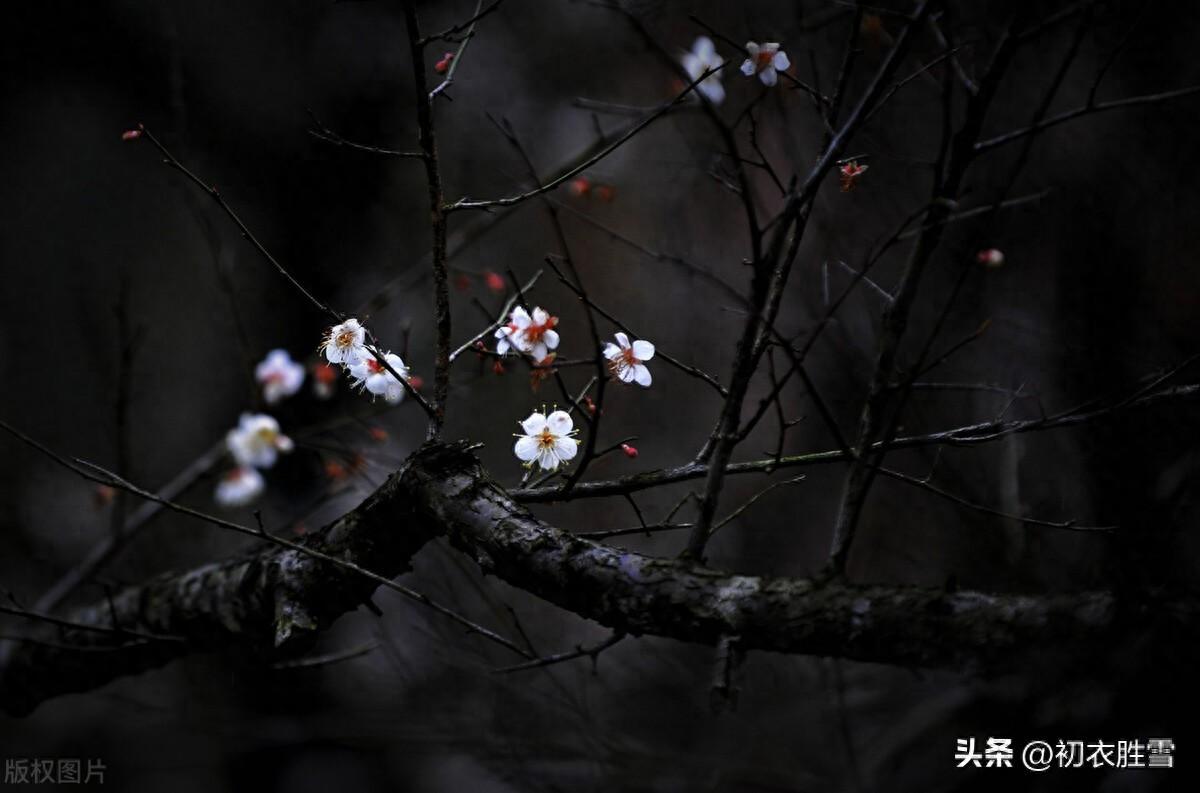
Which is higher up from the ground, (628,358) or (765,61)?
(765,61)

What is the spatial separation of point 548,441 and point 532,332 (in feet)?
0.77

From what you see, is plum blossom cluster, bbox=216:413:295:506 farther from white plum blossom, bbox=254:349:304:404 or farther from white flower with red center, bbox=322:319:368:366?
white flower with red center, bbox=322:319:368:366

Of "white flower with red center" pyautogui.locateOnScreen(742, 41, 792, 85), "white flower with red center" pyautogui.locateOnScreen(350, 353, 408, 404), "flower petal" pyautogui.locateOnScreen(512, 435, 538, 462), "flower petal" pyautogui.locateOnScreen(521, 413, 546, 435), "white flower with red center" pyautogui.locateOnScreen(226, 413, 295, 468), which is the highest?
"white flower with red center" pyautogui.locateOnScreen(742, 41, 792, 85)

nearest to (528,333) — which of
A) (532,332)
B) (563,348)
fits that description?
(532,332)

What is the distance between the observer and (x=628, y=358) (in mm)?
1720

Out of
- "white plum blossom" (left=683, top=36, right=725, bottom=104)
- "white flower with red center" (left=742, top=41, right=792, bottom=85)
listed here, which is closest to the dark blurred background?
"white flower with red center" (left=742, top=41, right=792, bottom=85)

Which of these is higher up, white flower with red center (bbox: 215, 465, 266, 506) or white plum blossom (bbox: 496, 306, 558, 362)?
white flower with red center (bbox: 215, 465, 266, 506)

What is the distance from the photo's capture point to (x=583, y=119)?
5.31 m

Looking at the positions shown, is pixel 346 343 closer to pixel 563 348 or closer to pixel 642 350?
pixel 642 350

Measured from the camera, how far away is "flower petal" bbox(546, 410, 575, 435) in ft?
5.56

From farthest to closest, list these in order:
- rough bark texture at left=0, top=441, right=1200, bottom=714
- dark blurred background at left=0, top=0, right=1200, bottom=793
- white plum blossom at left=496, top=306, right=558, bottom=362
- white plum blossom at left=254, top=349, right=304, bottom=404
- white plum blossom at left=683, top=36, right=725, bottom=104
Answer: white plum blossom at left=254, top=349, right=304, bottom=404 → dark blurred background at left=0, top=0, right=1200, bottom=793 → white plum blossom at left=683, top=36, right=725, bottom=104 → white plum blossom at left=496, top=306, right=558, bottom=362 → rough bark texture at left=0, top=441, right=1200, bottom=714

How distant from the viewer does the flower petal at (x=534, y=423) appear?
168 cm

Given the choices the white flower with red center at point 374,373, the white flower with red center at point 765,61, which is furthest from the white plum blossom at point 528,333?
the white flower with red center at point 765,61

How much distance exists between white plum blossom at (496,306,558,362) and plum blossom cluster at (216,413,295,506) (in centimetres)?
138
